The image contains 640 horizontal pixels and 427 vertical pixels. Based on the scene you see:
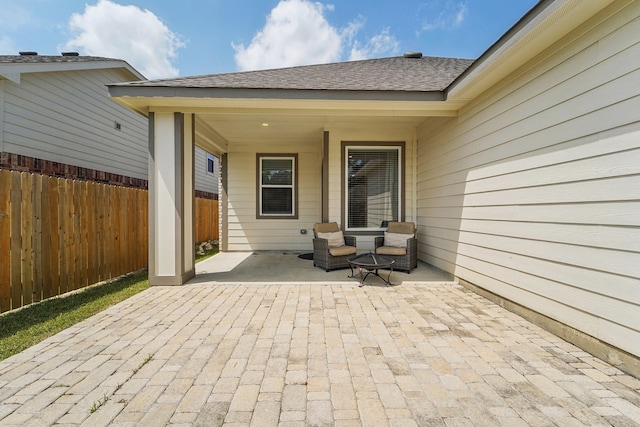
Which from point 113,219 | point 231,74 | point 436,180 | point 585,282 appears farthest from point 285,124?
point 585,282

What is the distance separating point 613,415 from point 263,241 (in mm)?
7007

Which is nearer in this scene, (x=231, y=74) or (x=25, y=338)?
(x=25, y=338)

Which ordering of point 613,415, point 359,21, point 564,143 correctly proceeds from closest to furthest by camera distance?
point 613,415 → point 564,143 → point 359,21

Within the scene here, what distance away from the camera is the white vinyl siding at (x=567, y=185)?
2129 mm

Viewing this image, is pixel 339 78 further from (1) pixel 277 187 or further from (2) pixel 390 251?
(1) pixel 277 187

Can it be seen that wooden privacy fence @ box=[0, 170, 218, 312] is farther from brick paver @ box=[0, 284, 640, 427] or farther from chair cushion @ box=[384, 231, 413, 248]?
chair cushion @ box=[384, 231, 413, 248]

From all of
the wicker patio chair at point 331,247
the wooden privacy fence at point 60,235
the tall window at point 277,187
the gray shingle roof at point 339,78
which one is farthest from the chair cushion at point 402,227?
the wooden privacy fence at point 60,235

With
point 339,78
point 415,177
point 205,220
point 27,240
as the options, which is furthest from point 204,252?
point 415,177

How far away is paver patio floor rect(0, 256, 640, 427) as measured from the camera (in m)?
1.62

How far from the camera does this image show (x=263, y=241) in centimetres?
776

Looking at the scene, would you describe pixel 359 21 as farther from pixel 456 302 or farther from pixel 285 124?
pixel 456 302

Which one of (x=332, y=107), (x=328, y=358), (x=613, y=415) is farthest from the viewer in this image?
(x=332, y=107)

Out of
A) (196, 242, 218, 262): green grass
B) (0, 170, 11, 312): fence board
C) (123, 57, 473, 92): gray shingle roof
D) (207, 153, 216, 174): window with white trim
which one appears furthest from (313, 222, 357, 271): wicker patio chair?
(207, 153, 216, 174): window with white trim

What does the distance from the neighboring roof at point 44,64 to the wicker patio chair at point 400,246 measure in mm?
7854
